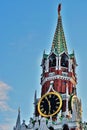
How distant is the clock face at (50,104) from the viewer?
182 ft

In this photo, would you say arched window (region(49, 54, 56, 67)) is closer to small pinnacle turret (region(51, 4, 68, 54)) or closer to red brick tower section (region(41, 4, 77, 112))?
red brick tower section (region(41, 4, 77, 112))

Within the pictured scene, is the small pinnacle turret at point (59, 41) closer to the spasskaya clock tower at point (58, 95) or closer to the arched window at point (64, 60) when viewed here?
the spasskaya clock tower at point (58, 95)

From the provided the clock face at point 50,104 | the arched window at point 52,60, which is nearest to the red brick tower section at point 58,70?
the arched window at point 52,60

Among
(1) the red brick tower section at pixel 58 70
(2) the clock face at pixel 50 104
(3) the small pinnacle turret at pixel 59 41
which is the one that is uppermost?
(3) the small pinnacle turret at pixel 59 41

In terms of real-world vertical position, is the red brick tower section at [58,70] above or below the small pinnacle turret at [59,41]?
below

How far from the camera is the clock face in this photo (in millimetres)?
55625

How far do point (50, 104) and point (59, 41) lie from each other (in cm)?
1088

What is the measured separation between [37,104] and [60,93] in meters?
3.21

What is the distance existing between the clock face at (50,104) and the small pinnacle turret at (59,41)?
7026 millimetres

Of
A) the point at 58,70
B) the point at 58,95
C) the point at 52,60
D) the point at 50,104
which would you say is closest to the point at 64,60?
the point at 52,60

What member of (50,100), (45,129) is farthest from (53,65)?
(45,129)

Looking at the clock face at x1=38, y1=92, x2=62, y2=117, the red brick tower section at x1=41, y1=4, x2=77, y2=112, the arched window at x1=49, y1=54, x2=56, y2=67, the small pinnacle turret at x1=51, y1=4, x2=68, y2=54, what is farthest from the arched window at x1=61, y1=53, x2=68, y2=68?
the clock face at x1=38, y1=92, x2=62, y2=117

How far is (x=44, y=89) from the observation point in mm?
59688

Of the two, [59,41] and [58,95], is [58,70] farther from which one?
[59,41]
